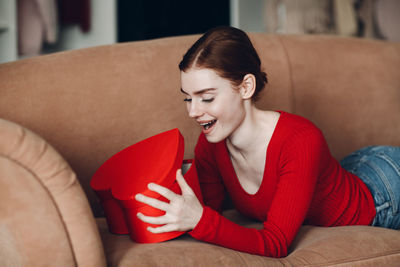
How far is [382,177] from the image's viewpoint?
142 centimetres

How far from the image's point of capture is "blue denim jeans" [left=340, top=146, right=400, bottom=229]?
1363mm

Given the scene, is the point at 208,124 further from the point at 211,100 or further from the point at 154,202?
the point at 154,202

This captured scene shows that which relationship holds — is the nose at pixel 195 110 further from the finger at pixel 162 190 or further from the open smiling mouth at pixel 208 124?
the finger at pixel 162 190

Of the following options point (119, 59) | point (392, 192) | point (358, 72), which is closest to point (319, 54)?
point (358, 72)

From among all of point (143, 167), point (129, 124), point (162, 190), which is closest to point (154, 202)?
point (162, 190)

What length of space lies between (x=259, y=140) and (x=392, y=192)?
51cm

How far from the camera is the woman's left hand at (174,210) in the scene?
3.17 ft

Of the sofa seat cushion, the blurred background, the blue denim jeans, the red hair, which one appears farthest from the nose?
the blurred background

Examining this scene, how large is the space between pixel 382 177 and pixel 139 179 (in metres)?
0.85

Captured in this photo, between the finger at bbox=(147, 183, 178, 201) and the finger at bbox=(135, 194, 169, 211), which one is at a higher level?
the finger at bbox=(147, 183, 178, 201)

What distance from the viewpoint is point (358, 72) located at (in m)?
1.84

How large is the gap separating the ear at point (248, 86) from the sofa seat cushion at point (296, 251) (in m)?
0.42

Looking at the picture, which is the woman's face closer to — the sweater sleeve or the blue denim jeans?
the sweater sleeve

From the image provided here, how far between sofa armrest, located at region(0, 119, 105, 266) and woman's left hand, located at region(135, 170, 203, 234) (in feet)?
0.54
